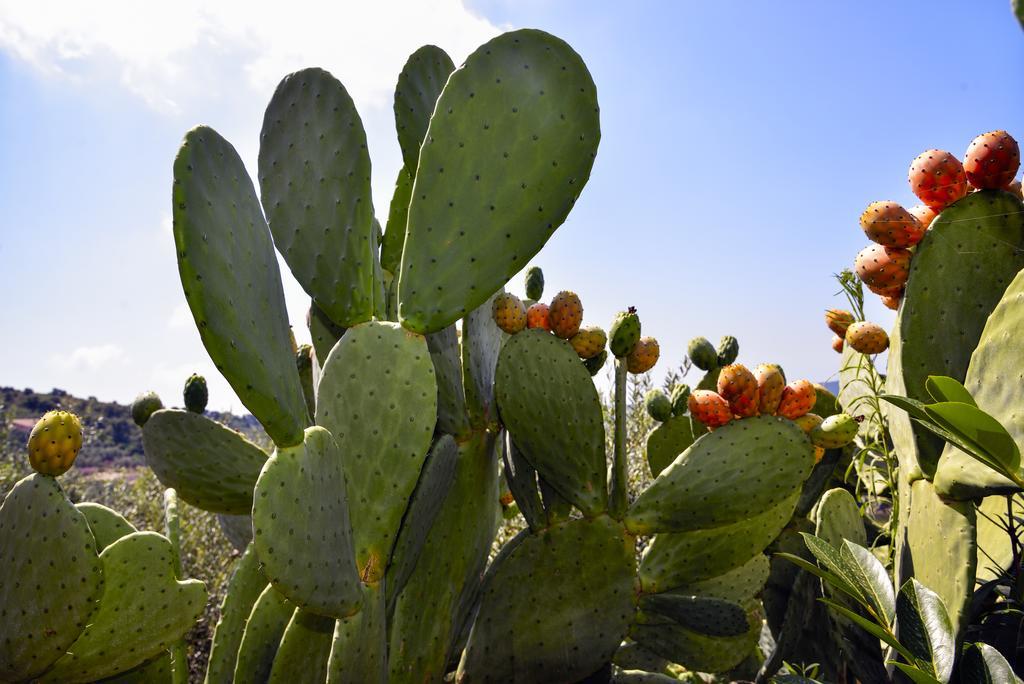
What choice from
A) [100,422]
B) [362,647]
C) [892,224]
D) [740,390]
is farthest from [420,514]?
[100,422]

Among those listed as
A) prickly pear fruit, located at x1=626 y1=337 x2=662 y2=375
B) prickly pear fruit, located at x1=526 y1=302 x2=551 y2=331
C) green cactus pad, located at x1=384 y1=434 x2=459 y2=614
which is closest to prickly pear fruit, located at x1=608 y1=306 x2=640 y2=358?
prickly pear fruit, located at x1=626 y1=337 x2=662 y2=375

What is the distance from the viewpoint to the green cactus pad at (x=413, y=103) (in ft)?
6.67

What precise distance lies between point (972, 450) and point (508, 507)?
78.8 inches

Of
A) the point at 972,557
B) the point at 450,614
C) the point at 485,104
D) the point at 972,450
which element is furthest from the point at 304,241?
the point at 972,557

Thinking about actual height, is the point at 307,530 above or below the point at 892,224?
below

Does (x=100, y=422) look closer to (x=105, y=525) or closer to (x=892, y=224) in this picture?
(x=105, y=525)

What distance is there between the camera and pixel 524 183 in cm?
162

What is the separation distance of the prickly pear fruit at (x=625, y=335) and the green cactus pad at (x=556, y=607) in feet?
1.48

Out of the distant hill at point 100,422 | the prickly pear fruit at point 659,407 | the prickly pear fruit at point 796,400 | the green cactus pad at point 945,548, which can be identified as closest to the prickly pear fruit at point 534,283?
the prickly pear fruit at point 659,407

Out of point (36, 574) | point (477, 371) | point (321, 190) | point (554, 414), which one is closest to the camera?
point (36, 574)

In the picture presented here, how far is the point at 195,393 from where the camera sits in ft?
7.54

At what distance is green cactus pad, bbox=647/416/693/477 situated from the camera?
235 cm

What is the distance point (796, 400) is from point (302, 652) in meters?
1.32

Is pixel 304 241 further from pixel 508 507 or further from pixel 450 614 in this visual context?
pixel 508 507
